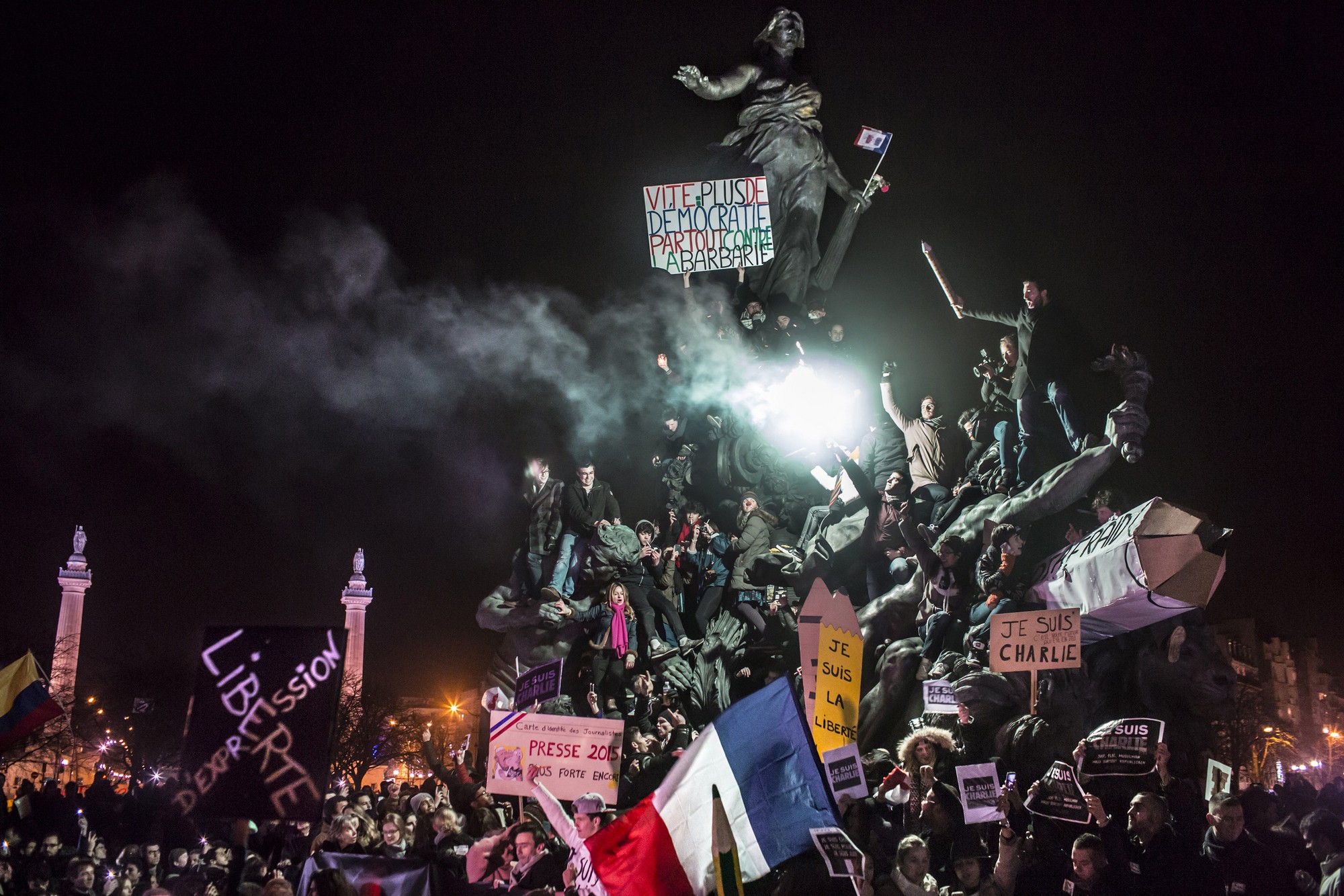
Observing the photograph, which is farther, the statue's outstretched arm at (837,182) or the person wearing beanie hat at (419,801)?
the statue's outstretched arm at (837,182)

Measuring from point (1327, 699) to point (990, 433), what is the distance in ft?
166

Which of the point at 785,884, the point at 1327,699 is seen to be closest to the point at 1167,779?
the point at 785,884

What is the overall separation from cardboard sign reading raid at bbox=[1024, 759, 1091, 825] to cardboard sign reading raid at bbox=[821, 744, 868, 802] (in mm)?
1805

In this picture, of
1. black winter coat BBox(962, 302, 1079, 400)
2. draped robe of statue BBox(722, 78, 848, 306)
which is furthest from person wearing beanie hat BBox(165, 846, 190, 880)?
draped robe of statue BBox(722, 78, 848, 306)

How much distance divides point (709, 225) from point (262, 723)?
607 inches

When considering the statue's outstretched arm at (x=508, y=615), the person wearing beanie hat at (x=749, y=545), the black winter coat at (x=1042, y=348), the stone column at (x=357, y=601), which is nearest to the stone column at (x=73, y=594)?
the stone column at (x=357, y=601)

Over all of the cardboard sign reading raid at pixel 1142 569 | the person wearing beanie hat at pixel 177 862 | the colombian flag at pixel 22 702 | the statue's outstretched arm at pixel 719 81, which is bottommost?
the person wearing beanie hat at pixel 177 862

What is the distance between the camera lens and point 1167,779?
849cm

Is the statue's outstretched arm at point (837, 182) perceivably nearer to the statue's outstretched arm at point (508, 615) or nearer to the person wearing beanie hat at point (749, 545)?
the person wearing beanie hat at point (749, 545)

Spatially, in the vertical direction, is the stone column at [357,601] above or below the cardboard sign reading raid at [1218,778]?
above

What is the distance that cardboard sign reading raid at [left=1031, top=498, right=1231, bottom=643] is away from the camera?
11914mm

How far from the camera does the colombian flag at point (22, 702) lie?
10.7m

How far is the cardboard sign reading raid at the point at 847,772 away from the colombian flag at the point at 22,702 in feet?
25.2

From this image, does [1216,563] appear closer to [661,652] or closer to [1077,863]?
[1077,863]
